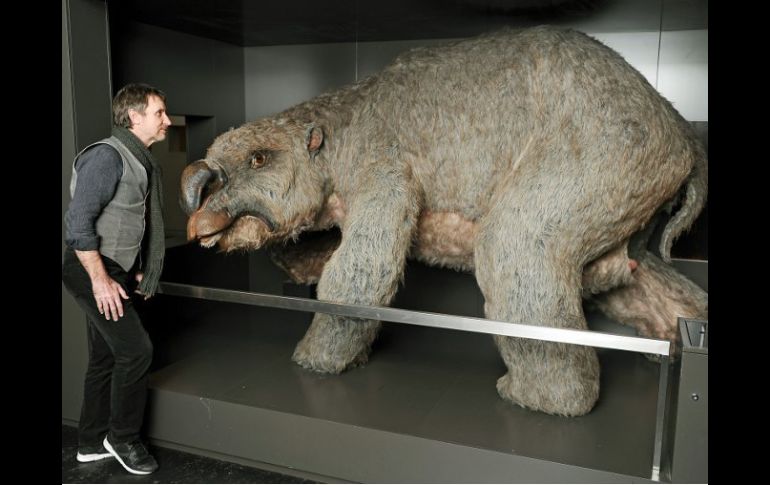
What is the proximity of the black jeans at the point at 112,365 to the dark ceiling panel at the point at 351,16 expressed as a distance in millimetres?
1577

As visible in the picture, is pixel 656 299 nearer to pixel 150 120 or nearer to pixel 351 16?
pixel 351 16

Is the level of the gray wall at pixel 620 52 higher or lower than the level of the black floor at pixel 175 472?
higher

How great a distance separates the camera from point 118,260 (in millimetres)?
2422

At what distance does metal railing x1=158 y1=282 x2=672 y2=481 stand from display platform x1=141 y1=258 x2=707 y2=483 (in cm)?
37

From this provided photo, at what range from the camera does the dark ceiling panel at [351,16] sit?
3.18 metres

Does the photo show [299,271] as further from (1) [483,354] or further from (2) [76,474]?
(2) [76,474]

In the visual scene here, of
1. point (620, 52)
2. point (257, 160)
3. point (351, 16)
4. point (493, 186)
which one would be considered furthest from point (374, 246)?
point (620, 52)

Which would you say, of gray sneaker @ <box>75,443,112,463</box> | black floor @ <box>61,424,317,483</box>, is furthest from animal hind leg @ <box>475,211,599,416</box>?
gray sneaker @ <box>75,443,112,463</box>

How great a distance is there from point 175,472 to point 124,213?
3.70 ft

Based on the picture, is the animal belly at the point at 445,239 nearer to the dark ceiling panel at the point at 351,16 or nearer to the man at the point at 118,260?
the dark ceiling panel at the point at 351,16

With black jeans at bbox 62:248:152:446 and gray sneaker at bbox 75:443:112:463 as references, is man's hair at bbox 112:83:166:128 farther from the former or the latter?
gray sneaker at bbox 75:443:112:463

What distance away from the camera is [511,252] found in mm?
2598

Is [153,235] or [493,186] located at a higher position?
[493,186]

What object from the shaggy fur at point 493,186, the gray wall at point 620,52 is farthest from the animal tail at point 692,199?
the gray wall at point 620,52
